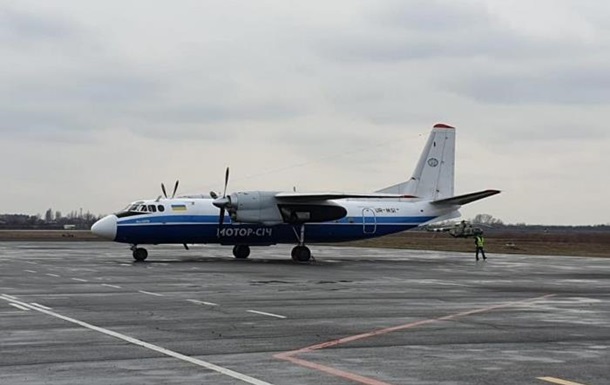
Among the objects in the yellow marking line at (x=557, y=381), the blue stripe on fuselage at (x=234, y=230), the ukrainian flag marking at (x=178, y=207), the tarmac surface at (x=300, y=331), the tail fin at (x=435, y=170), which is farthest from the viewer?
the tail fin at (x=435, y=170)

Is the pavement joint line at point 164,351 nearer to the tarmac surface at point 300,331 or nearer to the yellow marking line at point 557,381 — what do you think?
the tarmac surface at point 300,331

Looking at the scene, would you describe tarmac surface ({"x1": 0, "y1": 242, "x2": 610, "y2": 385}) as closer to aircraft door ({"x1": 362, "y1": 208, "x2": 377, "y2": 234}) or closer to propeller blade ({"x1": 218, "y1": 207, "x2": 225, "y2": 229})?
propeller blade ({"x1": 218, "y1": 207, "x2": 225, "y2": 229})

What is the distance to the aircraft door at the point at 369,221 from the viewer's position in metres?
43.6

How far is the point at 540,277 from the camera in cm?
2941

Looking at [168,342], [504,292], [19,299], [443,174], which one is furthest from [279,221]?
[168,342]

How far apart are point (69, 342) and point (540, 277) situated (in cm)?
2076

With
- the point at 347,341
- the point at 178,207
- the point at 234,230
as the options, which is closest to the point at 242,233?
the point at 234,230

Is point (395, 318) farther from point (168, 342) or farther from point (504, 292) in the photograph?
point (504, 292)

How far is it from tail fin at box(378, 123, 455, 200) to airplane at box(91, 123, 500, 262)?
56 mm

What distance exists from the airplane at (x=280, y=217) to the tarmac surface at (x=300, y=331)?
12.1m

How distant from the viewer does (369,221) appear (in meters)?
43.6

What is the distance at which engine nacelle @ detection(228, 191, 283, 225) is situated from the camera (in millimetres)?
39281

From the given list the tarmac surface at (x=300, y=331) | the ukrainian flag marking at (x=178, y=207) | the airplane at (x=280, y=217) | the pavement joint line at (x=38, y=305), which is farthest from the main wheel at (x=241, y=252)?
the pavement joint line at (x=38, y=305)

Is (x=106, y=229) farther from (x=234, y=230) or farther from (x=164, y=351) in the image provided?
(x=164, y=351)
